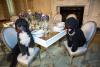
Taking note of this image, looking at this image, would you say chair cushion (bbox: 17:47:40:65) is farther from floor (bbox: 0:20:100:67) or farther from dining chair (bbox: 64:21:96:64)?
dining chair (bbox: 64:21:96:64)

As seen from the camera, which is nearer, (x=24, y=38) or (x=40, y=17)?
(x=24, y=38)

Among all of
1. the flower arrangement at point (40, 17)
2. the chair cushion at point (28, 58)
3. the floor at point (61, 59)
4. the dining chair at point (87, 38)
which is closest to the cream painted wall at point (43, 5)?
the floor at point (61, 59)

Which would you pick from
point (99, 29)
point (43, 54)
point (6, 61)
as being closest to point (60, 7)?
point (99, 29)

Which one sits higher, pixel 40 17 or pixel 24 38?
pixel 40 17

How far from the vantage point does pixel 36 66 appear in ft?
7.86

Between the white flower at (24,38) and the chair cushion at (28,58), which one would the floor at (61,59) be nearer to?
the chair cushion at (28,58)

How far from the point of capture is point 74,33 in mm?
1951

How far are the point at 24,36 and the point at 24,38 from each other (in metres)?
0.04

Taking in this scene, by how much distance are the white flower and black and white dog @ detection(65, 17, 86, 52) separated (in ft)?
2.17

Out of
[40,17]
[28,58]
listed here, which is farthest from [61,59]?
[40,17]

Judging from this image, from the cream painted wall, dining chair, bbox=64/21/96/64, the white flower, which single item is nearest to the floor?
dining chair, bbox=64/21/96/64

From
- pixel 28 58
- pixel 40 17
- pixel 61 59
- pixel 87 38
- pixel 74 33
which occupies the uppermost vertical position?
pixel 40 17

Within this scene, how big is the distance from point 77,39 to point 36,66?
1.03 meters

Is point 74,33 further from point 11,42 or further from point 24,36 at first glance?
point 11,42
